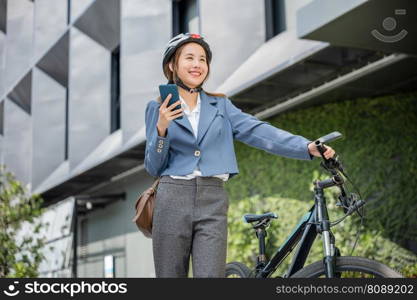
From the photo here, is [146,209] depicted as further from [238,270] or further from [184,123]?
[238,270]

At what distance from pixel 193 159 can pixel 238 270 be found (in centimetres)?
154

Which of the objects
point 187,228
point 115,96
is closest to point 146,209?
point 187,228

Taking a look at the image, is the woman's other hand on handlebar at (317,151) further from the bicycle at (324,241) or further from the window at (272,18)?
the window at (272,18)

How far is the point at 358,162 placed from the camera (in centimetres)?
1062

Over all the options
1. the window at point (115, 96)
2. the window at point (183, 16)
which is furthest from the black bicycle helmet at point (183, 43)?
the window at point (115, 96)

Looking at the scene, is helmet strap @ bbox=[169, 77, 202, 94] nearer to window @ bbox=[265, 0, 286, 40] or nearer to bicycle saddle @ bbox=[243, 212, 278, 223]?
bicycle saddle @ bbox=[243, 212, 278, 223]

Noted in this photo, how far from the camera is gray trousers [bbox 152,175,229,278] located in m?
3.32

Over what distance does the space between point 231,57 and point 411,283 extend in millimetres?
10051

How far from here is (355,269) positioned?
322 centimetres

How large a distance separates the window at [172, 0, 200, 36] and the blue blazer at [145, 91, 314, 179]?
505 inches

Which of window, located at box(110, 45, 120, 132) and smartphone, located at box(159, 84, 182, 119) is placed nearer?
smartphone, located at box(159, 84, 182, 119)

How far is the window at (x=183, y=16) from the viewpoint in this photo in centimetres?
1625

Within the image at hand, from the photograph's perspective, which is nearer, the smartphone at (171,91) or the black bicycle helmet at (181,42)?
the smartphone at (171,91)

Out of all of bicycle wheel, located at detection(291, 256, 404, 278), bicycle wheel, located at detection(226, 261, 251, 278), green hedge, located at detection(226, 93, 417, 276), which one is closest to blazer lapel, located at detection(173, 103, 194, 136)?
bicycle wheel, located at detection(291, 256, 404, 278)
